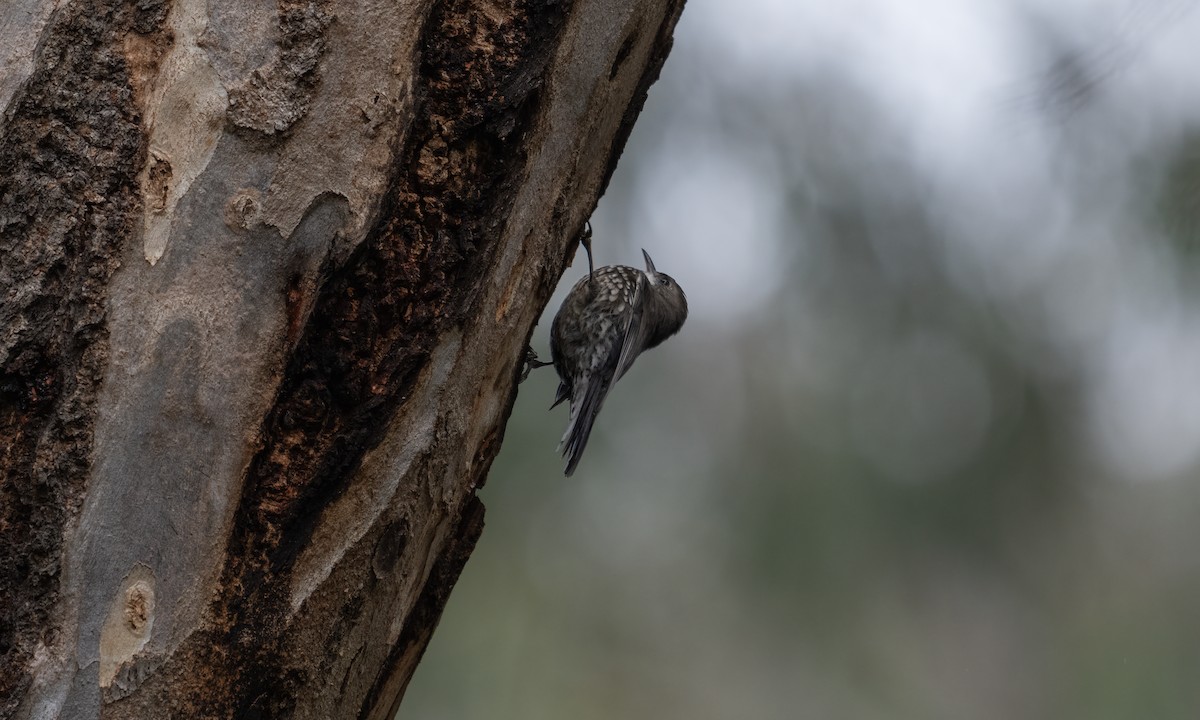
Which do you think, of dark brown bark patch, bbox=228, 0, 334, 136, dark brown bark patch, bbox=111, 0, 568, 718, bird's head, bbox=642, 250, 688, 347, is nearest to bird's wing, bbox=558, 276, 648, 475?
bird's head, bbox=642, 250, 688, 347

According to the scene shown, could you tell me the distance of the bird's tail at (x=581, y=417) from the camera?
3.44m

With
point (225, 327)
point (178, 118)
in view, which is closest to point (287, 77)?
point (178, 118)

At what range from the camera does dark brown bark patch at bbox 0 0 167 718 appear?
3.56ft

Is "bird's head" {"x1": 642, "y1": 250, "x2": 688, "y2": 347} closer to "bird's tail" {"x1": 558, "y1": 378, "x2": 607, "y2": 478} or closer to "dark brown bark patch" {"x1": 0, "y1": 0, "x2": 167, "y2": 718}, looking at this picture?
"bird's tail" {"x1": 558, "y1": 378, "x2": 607, "y2": 478}

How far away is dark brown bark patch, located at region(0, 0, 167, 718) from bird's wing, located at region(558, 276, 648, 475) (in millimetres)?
2402

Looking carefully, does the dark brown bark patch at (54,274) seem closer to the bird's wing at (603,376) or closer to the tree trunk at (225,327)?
the tree trunk at (225,327)

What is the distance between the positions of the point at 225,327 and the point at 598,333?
2631 millimetres

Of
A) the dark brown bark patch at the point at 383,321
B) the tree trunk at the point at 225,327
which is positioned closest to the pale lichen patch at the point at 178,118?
the tree trunk at the point at 225,327

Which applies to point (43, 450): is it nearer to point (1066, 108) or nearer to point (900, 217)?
point (1066, 108)

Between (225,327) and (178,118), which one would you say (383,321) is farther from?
(178,118)

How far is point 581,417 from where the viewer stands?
11.7 feet

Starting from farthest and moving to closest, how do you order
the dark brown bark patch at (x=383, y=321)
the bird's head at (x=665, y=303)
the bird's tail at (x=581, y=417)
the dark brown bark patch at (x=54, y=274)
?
the bird's head at (x=665, y=303), the bird's tail at (x=581, y=417), the dark brown bark patch at (x=383, y=321), the dark brown bark patch at (x=54, y=274)

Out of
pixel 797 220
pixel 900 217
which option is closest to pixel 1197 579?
pixel 900 217

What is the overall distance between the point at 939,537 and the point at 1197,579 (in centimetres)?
166
